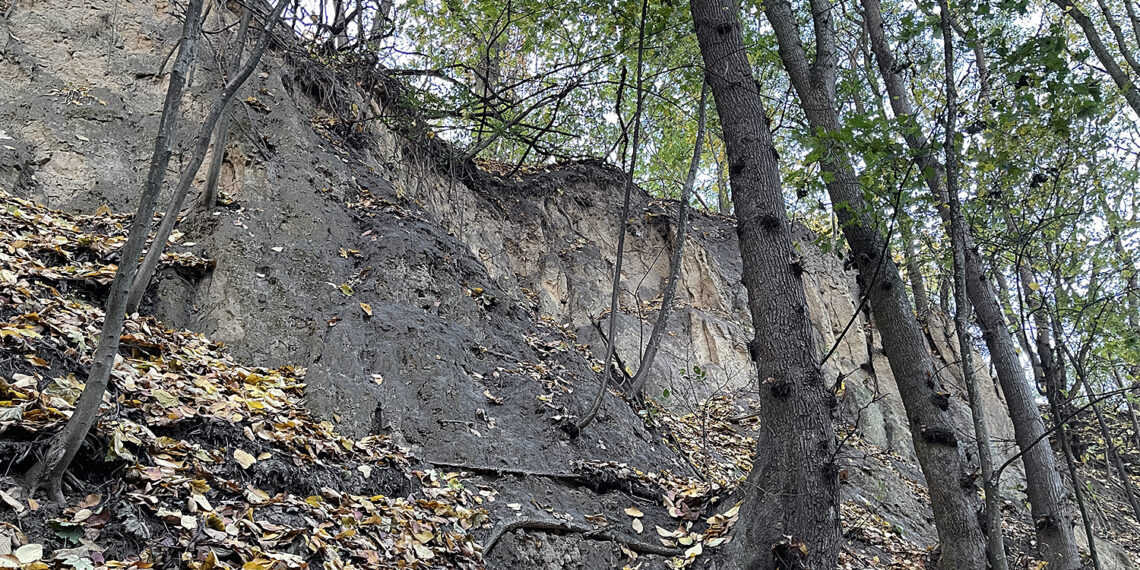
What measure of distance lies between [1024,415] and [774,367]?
3.95 meters

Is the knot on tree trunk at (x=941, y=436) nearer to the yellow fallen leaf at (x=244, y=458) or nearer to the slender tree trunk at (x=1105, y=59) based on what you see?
the yellow fallen leaf at (x=244, y=458)

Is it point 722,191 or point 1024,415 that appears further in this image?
point 722,191

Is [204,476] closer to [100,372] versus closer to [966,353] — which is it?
[100,372]

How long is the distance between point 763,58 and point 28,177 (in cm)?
701

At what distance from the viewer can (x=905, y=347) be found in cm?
505

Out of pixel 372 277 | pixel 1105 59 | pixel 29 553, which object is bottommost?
pixel 29 553

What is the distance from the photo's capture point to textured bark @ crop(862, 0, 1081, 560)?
18.8 feet

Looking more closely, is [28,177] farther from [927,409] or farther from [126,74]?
→ [927,409]

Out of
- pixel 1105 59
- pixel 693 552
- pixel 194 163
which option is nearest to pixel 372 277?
pixel 194 163

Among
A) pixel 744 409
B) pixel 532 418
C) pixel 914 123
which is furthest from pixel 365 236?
pixel 744 409

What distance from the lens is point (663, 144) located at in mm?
13141

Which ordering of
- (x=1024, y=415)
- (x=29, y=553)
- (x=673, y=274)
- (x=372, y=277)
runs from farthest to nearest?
(x=673, y=274) < (x=372, y=277) < (x=1024, y=415) < (x=29, y=553)

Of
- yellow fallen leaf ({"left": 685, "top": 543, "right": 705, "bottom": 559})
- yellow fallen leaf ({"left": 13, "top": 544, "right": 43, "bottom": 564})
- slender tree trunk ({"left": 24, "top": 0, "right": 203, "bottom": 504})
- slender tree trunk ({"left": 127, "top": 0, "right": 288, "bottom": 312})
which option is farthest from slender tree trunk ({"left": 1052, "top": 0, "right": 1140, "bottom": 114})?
yellow fallen leaf ({"left": 13, "top": 544, "right": 43, "bottom": 564})

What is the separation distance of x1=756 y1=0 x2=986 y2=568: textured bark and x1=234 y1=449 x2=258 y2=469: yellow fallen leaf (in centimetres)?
369
